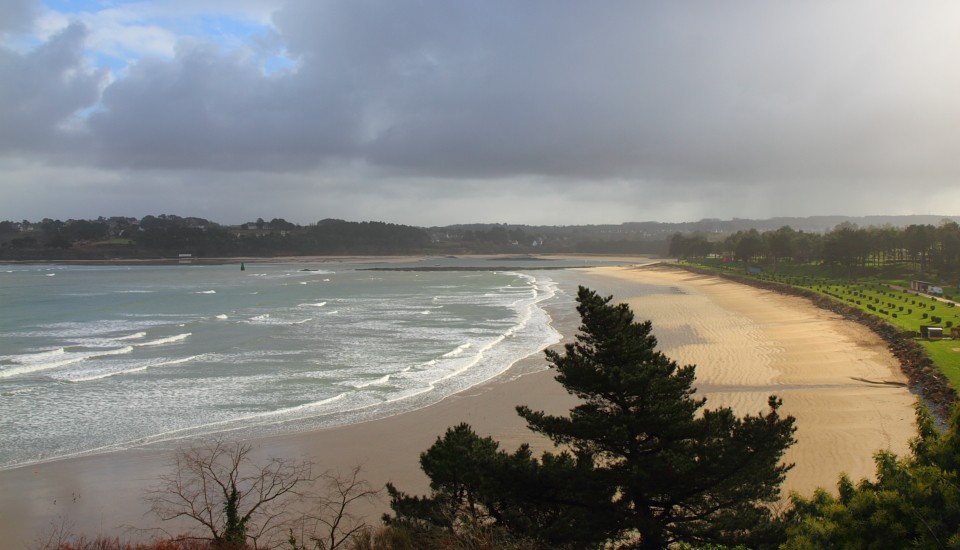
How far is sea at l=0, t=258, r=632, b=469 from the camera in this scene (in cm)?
1844

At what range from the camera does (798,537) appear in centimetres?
645

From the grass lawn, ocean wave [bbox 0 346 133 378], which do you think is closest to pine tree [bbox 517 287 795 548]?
the grass lawn

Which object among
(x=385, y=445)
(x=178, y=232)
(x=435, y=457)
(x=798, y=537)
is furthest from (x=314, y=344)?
(x=178, y=232)

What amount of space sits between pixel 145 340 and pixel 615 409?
107 feet

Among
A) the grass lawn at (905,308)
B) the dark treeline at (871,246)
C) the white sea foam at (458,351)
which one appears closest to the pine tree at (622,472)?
the grass lawn at (905,308)

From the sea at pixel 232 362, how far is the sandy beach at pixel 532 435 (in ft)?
4.17

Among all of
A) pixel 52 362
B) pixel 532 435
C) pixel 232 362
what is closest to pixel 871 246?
pixel 232 362

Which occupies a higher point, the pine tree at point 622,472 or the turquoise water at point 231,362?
the pine tree at point 622,472

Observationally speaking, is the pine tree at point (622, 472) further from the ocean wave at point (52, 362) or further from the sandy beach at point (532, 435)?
the ocean wave at point (52, 362)

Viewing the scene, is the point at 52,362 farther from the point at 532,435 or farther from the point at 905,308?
the point at 905,308

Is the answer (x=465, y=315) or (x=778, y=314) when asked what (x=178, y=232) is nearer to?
(x=465, y=315)

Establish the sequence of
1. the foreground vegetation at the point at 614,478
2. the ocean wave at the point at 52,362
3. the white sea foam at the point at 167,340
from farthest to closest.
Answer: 1. the white sea foam at the point at 167,340
2. the ocean wave at the point at 52,362
3. the foreground vegetation at the point at 614,478

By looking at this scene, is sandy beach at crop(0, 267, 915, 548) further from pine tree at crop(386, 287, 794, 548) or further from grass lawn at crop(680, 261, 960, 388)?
pine tree at crop(386, 287, 794, 548)

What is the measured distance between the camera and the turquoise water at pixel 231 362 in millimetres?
18547
